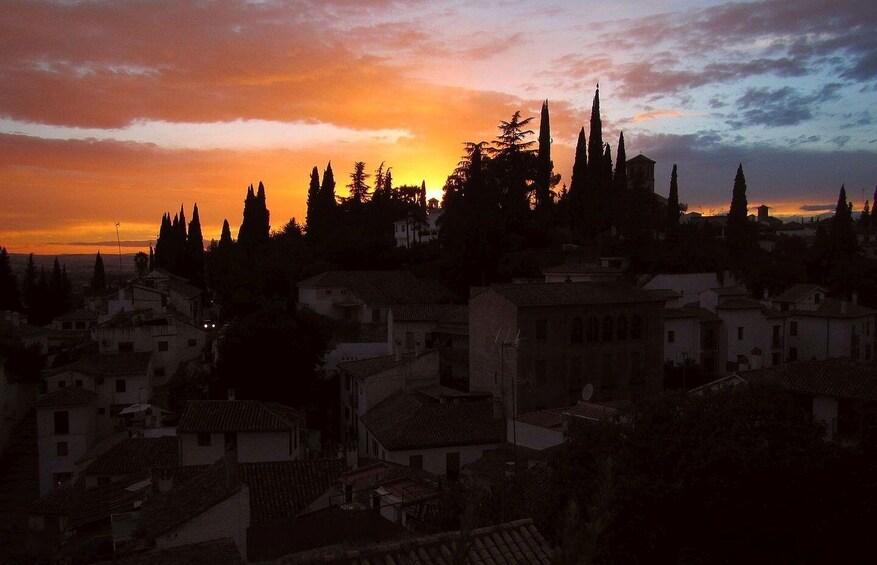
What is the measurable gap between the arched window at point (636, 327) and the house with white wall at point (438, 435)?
9.41 metres

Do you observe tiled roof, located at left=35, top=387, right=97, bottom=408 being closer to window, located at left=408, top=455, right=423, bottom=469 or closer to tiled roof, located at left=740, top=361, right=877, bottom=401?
window, located at left=408, top=455, right=423, bottom=469

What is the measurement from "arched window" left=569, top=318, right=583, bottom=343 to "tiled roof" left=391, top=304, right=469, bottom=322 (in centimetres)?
741

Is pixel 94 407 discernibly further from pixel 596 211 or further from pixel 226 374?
pixel 596 211

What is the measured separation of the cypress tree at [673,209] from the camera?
158 feet

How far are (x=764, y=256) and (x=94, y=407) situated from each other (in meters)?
44.1

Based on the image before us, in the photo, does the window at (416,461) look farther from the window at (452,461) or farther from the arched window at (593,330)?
the arched window at (593,330)

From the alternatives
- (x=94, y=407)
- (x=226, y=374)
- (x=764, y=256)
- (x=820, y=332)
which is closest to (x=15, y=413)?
(x=94, y=407)

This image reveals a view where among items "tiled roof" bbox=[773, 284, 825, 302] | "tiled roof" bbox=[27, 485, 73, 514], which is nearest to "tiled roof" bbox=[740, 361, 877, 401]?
"tiled roof" bbox=[773, 284, 825, 302]

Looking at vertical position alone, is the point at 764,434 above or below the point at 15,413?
above

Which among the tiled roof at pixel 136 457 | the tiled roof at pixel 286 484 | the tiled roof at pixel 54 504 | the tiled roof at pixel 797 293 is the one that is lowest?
the tiled roof at pixel 54 504

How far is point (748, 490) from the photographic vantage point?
38.9 feet

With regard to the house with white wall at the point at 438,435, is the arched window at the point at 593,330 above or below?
above

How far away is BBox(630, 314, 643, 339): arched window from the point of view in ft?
106

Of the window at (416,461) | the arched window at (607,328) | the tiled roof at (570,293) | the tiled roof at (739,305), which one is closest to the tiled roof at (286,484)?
the window at (416,461)
